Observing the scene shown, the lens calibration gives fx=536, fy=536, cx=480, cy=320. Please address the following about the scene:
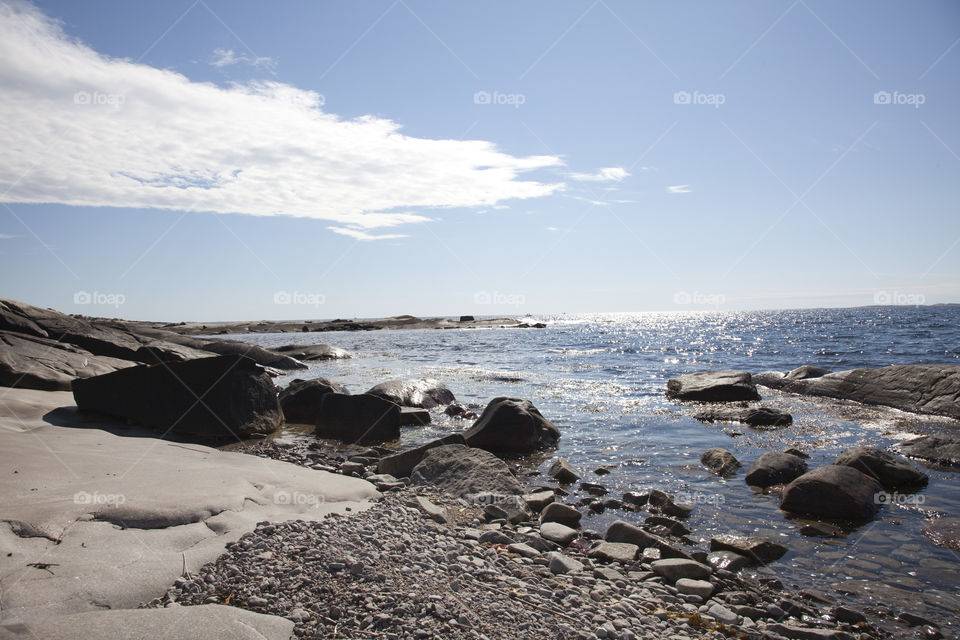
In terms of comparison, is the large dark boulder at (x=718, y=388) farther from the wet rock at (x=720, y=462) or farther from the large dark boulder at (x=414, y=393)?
the large dark boulder at (x=414, y=393)

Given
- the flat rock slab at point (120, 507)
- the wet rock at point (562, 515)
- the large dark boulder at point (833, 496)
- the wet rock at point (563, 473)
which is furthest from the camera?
the wet rock at point (563, 473)

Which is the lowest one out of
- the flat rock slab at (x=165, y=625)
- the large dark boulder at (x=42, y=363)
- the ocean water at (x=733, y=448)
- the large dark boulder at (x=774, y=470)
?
the ocean water at (x=733, y=448)

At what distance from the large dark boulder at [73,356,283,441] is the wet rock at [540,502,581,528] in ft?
26.9

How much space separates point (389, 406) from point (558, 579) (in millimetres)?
9153

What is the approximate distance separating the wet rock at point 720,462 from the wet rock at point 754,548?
11.2ft

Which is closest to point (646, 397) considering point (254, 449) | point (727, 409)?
point (727, 409)

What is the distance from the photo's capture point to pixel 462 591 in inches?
197

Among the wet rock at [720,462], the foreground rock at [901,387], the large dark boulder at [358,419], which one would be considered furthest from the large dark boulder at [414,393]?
the foreground rock at [901,387]

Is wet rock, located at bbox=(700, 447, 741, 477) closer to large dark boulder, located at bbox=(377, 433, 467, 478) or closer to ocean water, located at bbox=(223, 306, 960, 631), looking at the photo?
ocean water, located at bbox=(223, 306, 960, 631)

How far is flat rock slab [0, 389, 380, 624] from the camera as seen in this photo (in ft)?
14.1

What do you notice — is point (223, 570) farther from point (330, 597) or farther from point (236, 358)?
point (236, 358)

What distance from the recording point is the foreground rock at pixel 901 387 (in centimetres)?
1526

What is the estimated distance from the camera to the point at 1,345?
12.7m

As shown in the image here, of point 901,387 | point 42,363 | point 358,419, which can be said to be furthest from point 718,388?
point 42,363
